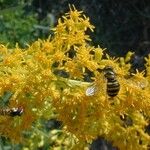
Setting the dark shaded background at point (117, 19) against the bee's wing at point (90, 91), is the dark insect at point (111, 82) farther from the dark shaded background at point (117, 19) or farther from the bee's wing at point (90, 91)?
the dark shaded background at point (117, 19)

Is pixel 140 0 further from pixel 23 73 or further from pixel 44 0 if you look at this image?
pixel 23 73

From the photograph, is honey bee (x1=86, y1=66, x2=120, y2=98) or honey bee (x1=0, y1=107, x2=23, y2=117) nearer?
honey bee (x1=86, y1=66, x2=120, y2=98)

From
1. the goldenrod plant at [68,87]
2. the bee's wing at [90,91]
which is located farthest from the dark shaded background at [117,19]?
the bee's wing at [90,91]

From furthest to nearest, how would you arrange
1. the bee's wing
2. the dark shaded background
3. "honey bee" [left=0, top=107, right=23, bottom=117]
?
the dark shaded background
"honey bee" [left=0, top=107, right=23, bottom=117]
the bee's wing

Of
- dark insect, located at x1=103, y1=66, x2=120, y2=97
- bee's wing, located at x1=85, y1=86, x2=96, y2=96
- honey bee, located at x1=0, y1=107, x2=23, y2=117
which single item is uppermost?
dark insect, located at x1=103, y1=66, x2=120, y2=97

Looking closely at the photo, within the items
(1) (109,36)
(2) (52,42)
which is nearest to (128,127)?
(2) (52,42)

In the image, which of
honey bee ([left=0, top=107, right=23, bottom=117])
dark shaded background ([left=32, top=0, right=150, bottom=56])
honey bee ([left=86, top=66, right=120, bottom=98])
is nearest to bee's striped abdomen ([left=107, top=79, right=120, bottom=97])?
honey bee ([left=86, top=66, right=120, bottom=98])

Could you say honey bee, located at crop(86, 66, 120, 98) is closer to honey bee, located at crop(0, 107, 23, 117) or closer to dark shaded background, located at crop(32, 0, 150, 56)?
honey bee, located at crop(0, 107, 23, 117)
